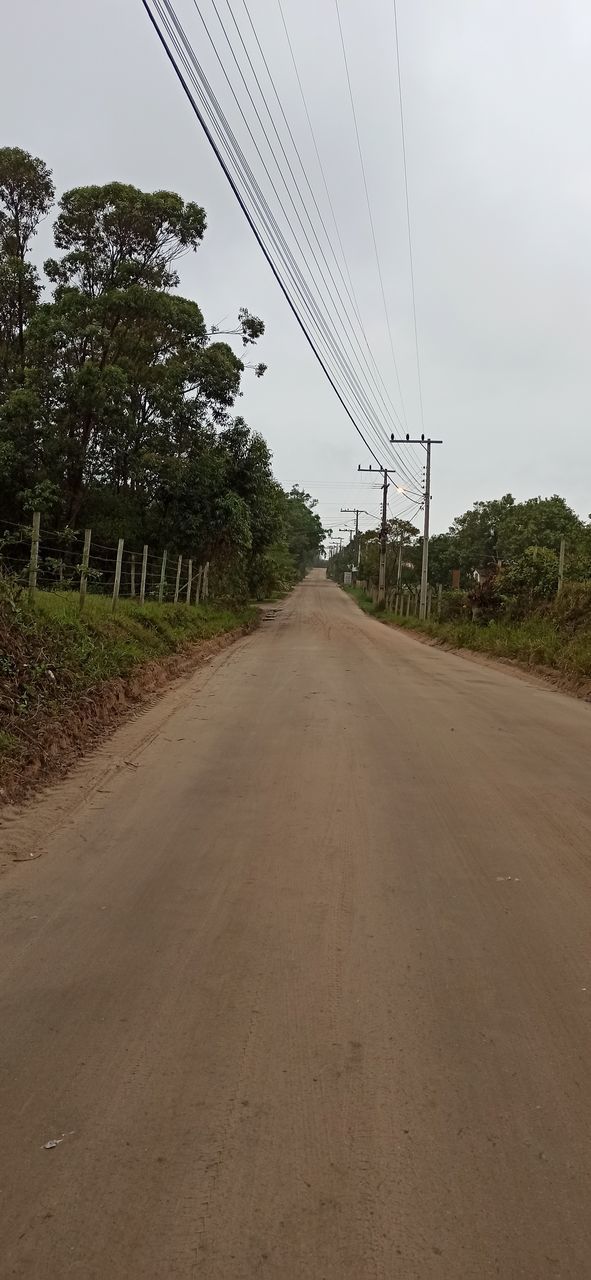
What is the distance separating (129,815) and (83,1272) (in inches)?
155

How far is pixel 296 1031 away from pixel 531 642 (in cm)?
1677

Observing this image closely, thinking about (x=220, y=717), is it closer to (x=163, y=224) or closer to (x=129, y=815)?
(x=129, y=815)

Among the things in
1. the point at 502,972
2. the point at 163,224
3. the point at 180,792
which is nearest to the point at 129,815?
the point at 180,792

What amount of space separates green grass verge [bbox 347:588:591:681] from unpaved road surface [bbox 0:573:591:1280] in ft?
31.5

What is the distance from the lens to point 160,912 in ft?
14.0

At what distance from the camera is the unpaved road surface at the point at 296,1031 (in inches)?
87.8

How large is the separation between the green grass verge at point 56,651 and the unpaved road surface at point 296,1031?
4.30ft

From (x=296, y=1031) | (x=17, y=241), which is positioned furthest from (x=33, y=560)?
(x=17, y=241)

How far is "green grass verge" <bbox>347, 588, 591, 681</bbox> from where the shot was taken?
632 inches

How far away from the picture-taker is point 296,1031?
317cm

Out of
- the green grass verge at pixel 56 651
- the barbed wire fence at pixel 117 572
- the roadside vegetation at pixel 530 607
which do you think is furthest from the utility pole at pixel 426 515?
the green grass verge at pixel 56 651

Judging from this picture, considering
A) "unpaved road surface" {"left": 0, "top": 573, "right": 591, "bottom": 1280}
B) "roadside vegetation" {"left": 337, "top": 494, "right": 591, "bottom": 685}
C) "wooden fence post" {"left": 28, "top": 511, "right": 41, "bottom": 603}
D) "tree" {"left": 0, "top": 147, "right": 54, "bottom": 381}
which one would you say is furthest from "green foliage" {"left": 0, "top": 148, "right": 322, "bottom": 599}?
"unpaved road surface" {"left": 0, "top": 573, "right": 591, "bottom": 1280}

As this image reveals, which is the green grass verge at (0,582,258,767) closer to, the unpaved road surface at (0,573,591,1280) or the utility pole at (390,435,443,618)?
the unpaved road surface at (0,573,591,1280)

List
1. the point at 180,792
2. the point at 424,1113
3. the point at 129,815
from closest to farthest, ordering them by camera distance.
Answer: the point at 424,1113 → the point at 129,815 → the point at 180,792
